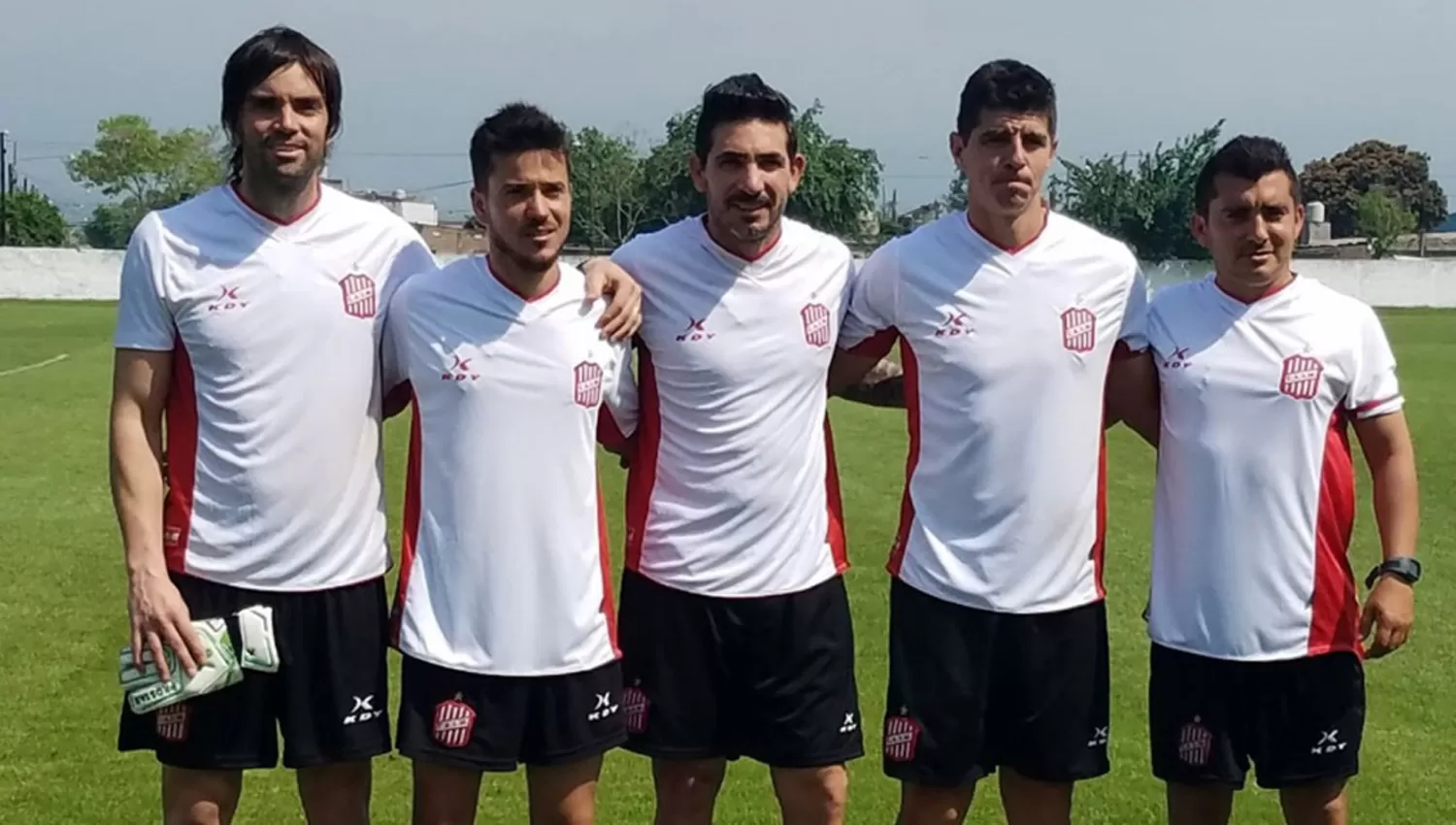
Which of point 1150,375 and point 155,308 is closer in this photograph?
point 155,308

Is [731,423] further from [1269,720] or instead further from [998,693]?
[1269,720]

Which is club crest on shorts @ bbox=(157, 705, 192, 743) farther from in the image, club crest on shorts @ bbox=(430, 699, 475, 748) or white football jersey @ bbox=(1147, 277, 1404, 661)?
white football jersey @ bbox=(1147, 277, 1404, 661)

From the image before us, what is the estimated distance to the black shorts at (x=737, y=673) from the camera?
158 inches

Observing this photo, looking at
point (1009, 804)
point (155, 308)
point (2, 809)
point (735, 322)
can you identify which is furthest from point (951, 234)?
point (2, 809)

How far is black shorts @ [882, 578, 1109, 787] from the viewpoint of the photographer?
3.94 m

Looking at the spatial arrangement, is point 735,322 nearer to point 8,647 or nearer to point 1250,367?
point 1250,367

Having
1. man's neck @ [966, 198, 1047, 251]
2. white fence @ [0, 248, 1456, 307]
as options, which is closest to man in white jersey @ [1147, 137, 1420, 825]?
man's neck @ [966, 198, 1047, 251]

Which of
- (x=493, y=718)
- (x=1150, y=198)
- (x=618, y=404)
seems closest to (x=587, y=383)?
(x=618, y=404)

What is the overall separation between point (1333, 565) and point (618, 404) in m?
2.00

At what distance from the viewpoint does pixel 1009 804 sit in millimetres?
4086

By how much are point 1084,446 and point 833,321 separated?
777 millimetres

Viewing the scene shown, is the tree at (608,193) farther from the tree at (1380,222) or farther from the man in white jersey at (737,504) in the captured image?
the man in white jersey at (737,504)

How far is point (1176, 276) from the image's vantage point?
35.7 metres

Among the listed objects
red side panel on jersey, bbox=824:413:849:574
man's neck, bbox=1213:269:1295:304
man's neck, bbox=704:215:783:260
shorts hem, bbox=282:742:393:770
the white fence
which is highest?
the white fence
